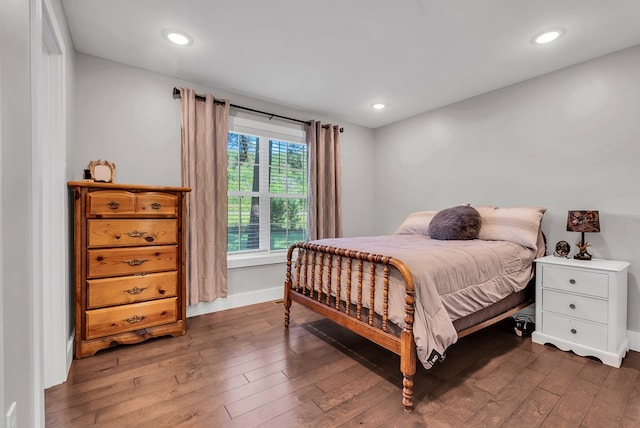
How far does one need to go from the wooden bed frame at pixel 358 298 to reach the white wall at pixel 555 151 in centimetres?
93

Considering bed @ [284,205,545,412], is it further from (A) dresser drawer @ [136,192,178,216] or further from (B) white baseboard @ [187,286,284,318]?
(A) dresser drawer @ [136,192,178,216]

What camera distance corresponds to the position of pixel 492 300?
2.13m

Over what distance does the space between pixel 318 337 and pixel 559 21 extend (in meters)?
2.92

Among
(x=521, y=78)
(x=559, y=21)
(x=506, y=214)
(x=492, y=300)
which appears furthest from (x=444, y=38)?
(x=492, y=300)

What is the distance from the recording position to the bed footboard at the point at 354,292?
5.31ft

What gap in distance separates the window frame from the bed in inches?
27.4

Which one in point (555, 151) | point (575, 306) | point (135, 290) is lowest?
point (575, 306)

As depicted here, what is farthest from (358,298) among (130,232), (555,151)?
(555,151)

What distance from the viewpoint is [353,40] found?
2.24 metres

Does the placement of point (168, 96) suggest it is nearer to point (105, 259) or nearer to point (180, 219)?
point (180, 219)

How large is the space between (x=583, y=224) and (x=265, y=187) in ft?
9.86

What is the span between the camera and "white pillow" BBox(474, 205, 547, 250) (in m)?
2.55

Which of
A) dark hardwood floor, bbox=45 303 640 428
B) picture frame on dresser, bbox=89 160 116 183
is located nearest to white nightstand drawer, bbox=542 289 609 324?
dark hardwood floor, bbox=45 303 640 428

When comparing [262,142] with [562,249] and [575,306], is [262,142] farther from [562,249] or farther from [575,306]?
[575,306]
